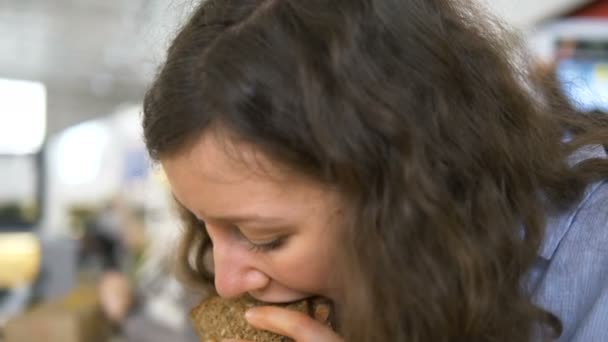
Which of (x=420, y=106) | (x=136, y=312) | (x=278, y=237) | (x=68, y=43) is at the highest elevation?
(x=68, y=43)

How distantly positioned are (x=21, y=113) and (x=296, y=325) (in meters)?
9.83

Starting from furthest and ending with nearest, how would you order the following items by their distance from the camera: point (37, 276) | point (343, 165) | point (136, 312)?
point (37, 276)
point (136, 312)
point (343, 165)

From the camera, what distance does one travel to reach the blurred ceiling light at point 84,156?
9.53m

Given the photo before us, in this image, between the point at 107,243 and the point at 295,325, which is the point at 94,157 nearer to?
the point at 107,243

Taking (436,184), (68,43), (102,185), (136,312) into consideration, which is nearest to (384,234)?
(436,184)

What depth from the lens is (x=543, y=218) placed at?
67 centimetres

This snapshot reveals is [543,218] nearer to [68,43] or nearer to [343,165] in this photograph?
[343,165]

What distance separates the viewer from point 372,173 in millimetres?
615

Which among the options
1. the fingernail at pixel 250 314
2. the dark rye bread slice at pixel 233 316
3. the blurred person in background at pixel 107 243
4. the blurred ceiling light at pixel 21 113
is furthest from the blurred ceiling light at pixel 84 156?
the fingernail at pixel 250 314

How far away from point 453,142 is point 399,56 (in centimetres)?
8

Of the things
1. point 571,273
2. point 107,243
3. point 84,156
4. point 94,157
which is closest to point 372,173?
point 571,273

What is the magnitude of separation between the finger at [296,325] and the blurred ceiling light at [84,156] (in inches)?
335

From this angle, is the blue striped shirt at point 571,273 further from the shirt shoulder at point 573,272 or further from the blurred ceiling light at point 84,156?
the blurred ceiling light at point 84,156

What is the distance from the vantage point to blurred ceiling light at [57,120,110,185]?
9.53 meters
